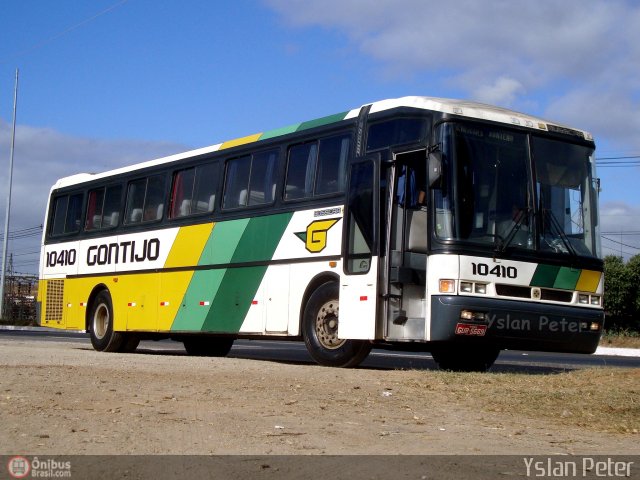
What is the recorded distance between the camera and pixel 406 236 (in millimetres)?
13047

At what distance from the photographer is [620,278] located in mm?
42500

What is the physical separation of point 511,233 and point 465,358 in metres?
3.07

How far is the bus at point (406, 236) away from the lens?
1245 cm

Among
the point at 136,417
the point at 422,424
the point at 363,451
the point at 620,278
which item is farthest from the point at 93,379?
the point at 620,278

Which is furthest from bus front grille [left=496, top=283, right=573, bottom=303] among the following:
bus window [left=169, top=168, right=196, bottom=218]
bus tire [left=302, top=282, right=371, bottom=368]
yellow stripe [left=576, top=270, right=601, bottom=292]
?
bus window [left=169, top=168, right=196, bottom=218]

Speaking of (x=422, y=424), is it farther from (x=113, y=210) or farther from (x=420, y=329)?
(x=113, y=210)

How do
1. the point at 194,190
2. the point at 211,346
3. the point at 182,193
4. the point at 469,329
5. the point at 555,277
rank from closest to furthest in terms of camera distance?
1. the point at 469,329
2. the point at 555,277
3. the point at 194,190
4. the point at 182,193
5. the point at 211,346

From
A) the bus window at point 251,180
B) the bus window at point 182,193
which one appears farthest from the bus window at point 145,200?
the bus window at point 251,180

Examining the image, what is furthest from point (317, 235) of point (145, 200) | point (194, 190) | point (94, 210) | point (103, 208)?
point (94, 210)

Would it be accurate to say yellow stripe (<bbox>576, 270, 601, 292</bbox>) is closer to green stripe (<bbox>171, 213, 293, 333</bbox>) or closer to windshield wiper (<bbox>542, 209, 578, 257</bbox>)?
windshield wiper (<bbox>542, 209, 578, 257</bbox>)

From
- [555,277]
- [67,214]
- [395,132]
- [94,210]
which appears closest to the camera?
[555,277]

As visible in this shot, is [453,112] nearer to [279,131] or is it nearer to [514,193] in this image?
[514,193]

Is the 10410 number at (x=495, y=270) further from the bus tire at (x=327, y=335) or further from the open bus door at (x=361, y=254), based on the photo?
the bus tire at (x=327, y=335)
